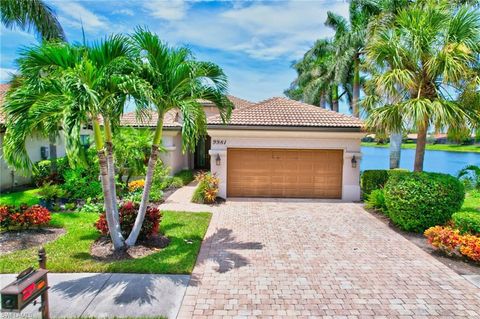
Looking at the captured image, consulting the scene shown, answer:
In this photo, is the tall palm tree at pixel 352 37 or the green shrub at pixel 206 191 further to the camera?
the tall palm tree at pixel 352 37

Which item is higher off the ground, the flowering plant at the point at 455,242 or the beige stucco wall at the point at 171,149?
the beige stucco wall at the point at 171,149

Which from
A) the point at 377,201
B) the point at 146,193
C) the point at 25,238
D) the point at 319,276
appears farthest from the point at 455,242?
the point at 25,238

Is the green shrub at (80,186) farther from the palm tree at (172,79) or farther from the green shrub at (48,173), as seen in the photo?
the palm tree at (172,79)

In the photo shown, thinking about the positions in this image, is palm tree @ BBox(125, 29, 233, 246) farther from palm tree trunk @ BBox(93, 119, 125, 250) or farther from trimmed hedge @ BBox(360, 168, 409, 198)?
trimmed hedge @ BBox(360, 168, 409, 198)

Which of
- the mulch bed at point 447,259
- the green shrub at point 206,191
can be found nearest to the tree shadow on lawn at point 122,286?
the mulch bed at point 447,259

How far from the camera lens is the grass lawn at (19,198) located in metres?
11.4

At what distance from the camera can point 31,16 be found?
12.7 m

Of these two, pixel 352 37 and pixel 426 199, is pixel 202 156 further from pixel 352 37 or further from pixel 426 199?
pixel 426 199

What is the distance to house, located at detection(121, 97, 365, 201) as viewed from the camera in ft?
41.7

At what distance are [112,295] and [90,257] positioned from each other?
1.90 meters

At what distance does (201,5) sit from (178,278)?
8.49 m

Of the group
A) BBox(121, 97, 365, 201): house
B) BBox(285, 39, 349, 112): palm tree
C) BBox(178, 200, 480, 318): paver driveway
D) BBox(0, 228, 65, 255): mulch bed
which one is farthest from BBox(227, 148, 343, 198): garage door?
BBox(285, 39, 349, 112): palm tree

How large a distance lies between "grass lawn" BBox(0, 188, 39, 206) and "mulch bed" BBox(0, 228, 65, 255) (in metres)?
3.67

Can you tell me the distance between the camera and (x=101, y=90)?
551 centimetres
